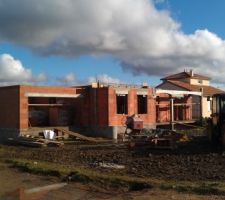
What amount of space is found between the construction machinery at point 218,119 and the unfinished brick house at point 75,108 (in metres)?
12.0

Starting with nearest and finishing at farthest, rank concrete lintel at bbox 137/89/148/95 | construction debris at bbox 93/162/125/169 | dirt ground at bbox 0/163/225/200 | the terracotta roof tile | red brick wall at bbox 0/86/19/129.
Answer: dirt ground at bbox 0/163/225/200
construction debris at bbox 93/162/125/169
red brick wall at bbox 0/86/19/129
concrete lintel at bbox 137/89/148/95
the terracotta roof tile

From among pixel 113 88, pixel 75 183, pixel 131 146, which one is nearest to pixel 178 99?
pixel 113 88

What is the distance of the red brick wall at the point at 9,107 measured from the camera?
3142 cm

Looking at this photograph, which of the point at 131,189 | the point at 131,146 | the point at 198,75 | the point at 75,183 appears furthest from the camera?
the point at 198,75

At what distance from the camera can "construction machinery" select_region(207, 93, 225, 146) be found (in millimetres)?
21203

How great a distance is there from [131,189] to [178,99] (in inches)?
1404

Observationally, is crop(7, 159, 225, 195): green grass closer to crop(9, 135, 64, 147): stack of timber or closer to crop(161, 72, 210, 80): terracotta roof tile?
crop(9, 135, 64, 147): stack of timber

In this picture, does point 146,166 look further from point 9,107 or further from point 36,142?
point 9,107

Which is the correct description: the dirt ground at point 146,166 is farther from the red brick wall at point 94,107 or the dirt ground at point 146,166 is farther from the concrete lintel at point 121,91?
the concrete lintel at point 121,91

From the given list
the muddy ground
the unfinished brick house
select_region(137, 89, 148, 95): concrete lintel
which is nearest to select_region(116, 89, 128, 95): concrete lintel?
the unfinished brick house

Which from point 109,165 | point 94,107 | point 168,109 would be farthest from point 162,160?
point 168,109

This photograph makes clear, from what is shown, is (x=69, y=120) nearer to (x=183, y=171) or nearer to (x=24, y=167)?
(x=24, y=167)

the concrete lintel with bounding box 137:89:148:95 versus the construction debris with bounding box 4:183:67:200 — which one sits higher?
the concrete lintel with bounding box 137:89:148:95

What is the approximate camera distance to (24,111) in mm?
31266
